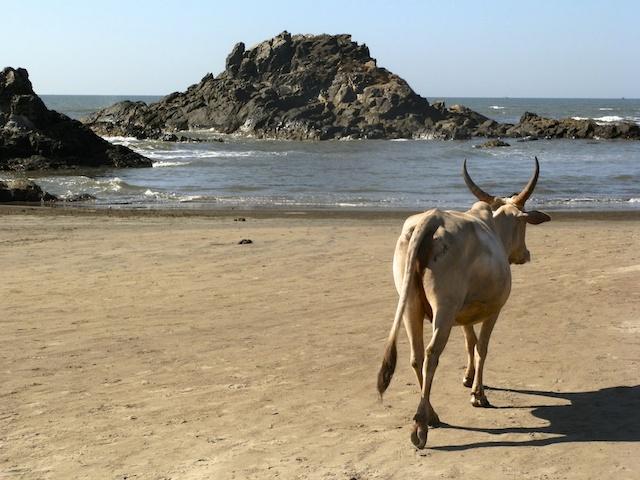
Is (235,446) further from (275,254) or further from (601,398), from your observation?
(275,254)

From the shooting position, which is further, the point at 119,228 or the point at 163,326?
the point at 119,228

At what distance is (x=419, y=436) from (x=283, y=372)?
2.22 meters

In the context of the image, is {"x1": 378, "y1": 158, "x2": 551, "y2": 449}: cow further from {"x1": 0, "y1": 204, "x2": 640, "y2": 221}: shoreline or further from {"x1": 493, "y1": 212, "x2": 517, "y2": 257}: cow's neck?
{"x1": 0, "y1": 204, "x2": 640, "y2": 221}: shoreline

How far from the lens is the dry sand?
608cm

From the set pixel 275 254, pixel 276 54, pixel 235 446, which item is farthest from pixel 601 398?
pixel 276 54

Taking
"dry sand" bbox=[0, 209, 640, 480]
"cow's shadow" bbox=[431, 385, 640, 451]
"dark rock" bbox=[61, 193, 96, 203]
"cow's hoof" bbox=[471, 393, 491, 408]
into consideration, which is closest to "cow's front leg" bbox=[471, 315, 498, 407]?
"cow's hoof" bbox=[471, 393, 491, 408]

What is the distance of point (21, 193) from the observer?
25.6 m

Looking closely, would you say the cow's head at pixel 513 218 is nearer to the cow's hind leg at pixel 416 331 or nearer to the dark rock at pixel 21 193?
the cow's hind leg at pixel 416 331

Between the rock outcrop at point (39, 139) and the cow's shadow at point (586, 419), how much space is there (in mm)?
34219

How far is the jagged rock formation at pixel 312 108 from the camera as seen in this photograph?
76.1m

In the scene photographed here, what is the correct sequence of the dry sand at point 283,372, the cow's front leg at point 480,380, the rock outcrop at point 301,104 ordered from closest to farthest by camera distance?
the dry sand at point 283,372 < the cow's front leg at point 480,380 < the rock outcrop at point 301,104

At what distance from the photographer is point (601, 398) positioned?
741cm

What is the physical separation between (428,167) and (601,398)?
3719 centimetres

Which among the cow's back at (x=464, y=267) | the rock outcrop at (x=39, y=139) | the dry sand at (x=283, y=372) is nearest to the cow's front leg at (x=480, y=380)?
the dry sand at (x=283, y=372)
